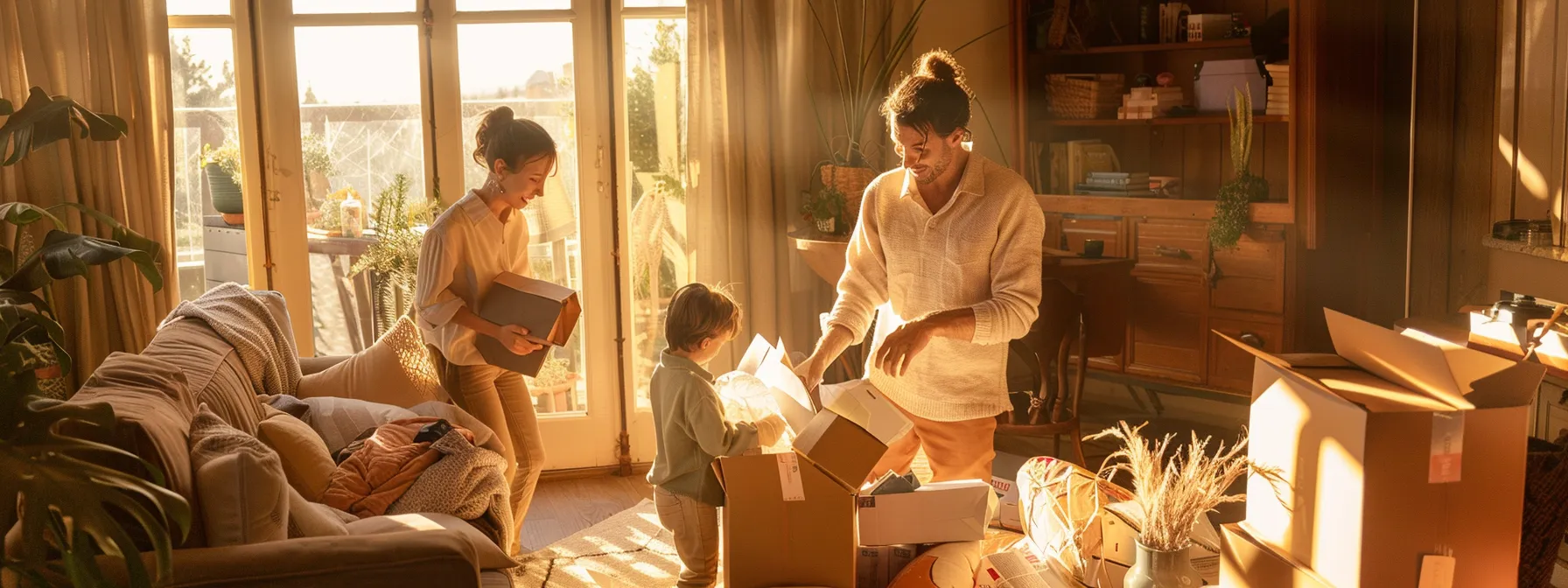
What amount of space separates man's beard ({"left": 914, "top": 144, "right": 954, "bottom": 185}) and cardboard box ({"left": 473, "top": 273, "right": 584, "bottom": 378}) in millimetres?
1083

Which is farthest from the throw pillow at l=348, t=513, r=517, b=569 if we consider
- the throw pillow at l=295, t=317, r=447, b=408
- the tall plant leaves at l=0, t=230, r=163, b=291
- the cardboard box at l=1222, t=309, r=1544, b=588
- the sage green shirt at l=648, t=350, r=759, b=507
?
the cardboard box at l=1222, t=309, r=1544, b=588

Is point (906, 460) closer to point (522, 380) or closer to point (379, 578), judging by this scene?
point (379, 578)

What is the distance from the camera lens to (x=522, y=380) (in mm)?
3484

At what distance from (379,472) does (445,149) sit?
5.57ft

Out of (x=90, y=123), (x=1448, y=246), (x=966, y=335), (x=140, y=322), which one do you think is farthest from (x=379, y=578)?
(x=1448, y=246)

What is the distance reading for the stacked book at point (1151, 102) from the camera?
4.83 meters

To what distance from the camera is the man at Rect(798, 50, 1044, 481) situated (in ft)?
7.88

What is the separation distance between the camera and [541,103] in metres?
4.56

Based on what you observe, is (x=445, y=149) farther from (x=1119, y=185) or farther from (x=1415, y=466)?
(x=1415, y=466)

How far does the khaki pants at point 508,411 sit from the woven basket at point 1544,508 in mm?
2375

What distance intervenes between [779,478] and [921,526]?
289 mm

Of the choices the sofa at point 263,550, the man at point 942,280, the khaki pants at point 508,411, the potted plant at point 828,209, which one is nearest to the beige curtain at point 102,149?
the khaki pants at point 508,411

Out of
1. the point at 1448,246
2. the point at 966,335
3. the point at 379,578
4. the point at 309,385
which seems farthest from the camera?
the point at 1448,246

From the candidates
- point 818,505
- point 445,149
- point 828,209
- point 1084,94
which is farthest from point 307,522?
point 1084,94
